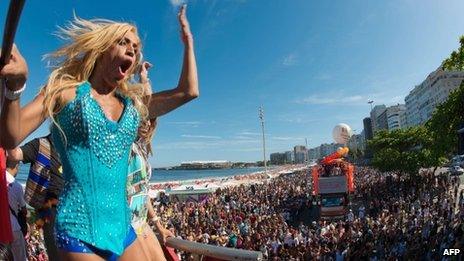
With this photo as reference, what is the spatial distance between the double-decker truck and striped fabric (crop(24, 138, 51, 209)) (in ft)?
87.3

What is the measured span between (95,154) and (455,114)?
60.5 feet

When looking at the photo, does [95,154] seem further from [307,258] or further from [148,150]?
[307,258]

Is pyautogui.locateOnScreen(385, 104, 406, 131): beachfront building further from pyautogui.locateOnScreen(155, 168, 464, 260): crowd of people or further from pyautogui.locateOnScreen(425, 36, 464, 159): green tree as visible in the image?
pyautogui.locateOnScreen(425, 36, 464, 159): green tree

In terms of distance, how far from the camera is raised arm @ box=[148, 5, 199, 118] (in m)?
2.42

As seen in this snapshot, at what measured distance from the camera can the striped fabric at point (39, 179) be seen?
127 inches

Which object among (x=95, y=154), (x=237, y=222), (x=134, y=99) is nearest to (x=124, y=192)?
(x=95, y=154)

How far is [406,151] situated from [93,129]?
160ft

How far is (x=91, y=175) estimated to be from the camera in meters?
1.99

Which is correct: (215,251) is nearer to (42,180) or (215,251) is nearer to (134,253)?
(134,253)

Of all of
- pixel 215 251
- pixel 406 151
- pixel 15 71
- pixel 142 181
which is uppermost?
pixel 406 151

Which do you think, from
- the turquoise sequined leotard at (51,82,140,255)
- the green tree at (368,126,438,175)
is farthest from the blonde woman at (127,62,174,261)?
the green tree at (368,126,438,175)

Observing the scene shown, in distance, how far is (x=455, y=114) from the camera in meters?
17.7

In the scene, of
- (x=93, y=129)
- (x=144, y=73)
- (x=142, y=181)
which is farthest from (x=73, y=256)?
(x=144, y=73)
